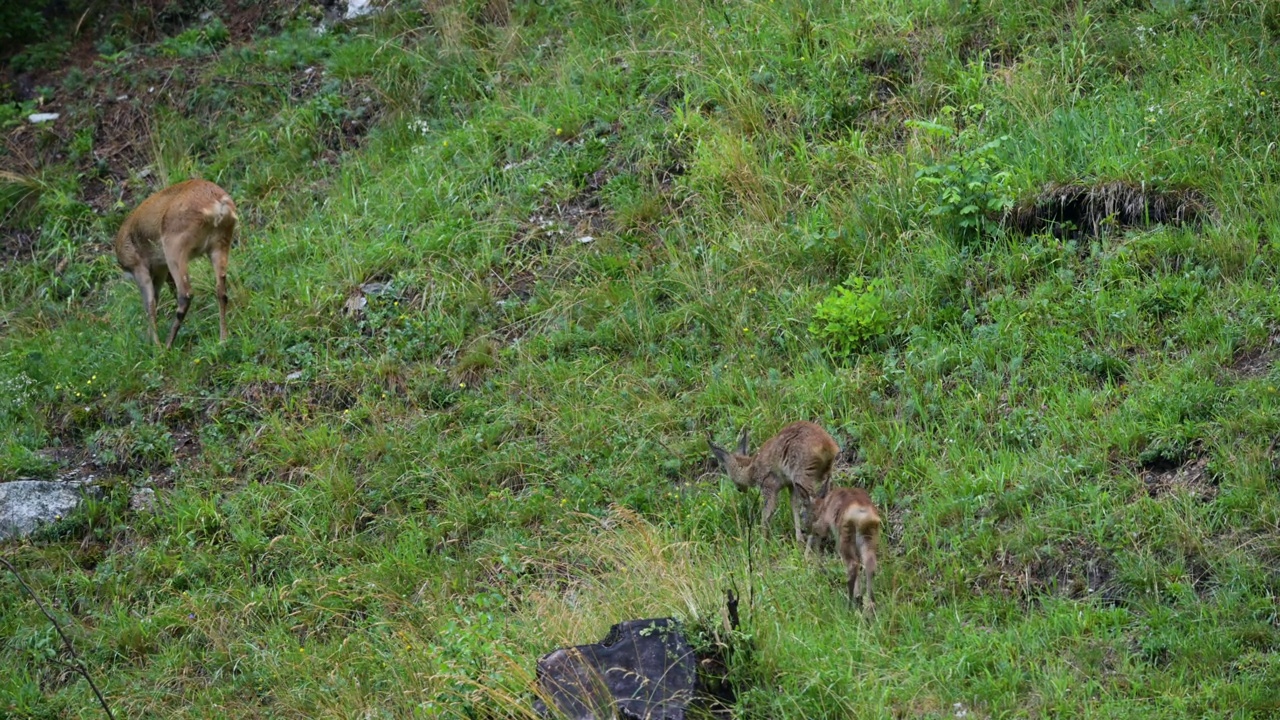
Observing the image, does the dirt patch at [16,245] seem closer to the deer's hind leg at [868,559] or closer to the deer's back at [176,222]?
the deer's back at [176,222]

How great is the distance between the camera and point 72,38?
609 inches

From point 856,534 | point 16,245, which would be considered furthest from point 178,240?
point 856,534

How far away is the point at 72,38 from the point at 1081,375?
12.6 m

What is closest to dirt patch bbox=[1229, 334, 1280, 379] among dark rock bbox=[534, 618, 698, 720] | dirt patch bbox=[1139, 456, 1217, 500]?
dirt patch bbox=[1139, 456, 1217, 500]

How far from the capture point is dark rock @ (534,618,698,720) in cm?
583

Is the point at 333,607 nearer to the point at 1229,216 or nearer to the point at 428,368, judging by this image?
the point at 428,368

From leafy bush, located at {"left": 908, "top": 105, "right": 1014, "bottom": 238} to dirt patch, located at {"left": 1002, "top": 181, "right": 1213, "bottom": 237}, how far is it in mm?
144

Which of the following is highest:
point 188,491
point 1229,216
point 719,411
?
point 1229,216

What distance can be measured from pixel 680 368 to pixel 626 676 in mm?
3651

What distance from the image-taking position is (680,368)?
9.36m

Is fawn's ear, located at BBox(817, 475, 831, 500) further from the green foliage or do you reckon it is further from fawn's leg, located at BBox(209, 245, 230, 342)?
the green foliage

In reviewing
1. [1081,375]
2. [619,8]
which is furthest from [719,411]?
[619,8]

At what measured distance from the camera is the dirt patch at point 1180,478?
22.6 feet

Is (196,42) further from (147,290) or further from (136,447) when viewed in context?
(136,447)
